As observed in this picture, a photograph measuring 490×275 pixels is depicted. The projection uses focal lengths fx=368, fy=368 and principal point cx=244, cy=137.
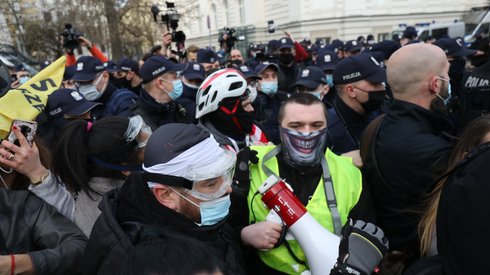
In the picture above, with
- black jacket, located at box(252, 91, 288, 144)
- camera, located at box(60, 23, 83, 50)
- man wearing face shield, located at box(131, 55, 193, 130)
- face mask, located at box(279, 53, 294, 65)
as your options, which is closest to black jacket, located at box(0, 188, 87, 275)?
man wearing face shield, located at box(131, 55, 193, 130)

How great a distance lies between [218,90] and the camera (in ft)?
9.93

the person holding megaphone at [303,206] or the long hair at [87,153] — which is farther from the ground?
the long hair at [87,153]

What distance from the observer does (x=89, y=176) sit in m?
2.37

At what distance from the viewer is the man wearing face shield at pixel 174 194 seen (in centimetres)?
165

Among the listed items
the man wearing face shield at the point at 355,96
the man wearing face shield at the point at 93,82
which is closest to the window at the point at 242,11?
the man wearing face shield at the point at 93,82

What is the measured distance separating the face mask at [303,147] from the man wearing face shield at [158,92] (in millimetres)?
→ 2583

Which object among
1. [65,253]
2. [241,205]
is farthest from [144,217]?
[241,205]

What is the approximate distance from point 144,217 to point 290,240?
82cm

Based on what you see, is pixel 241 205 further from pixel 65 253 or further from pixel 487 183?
pixel 487 183

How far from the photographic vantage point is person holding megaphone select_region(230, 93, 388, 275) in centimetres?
172

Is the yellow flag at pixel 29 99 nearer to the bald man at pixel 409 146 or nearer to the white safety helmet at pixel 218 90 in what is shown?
the white safety helmet at pixel 218 90

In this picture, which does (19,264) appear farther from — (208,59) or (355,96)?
(208,59)

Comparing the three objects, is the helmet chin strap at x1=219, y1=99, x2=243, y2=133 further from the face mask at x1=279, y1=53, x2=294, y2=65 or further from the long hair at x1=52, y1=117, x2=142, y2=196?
the face mask at x1=279, y1=53, x2=294, y2=65

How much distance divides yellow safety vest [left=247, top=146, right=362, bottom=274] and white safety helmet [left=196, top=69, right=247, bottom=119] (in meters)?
0.88
